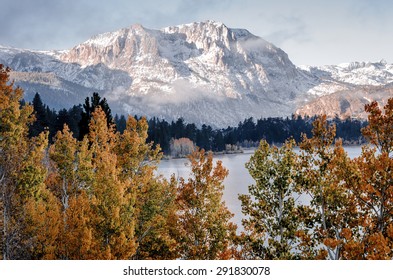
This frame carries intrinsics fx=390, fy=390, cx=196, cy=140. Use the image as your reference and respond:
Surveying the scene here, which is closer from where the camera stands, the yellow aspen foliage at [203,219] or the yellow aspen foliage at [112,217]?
the yellow aspen foliage at [112,217]

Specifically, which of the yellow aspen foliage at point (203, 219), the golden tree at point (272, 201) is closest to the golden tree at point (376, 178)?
the golden tree at point (272, 201)

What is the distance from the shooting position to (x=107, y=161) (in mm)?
18812

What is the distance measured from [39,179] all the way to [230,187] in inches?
2025

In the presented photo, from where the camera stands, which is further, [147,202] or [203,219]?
[203,219]

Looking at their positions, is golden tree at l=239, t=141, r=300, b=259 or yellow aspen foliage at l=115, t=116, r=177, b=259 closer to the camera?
golden tree at l=239, t=141, r=300, b=259

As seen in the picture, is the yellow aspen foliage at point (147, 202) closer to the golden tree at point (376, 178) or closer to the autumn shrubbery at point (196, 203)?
the autumn shrubbery at point (196, 203)

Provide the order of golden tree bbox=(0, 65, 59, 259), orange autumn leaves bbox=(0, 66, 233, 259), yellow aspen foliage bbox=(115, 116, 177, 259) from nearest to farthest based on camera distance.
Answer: orange autumn leaves bbox=(0, 66, 233, 259)
golden tree bbox=(0, 65, 59, 259)
yellow aspen foliage bbox=(115, 116, 177, 259)

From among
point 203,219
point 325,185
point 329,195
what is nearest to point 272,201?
point 325,185

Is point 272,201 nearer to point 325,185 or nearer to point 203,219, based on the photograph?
point 325,185

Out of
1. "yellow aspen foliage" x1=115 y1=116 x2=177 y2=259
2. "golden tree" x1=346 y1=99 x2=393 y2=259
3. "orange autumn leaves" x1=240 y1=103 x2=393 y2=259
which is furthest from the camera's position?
"yellow aspen foliage" x1=115 y1=116 x2=177 y2=259

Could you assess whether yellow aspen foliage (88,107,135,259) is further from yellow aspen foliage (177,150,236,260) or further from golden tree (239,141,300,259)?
golden tree (239,141,300,259)

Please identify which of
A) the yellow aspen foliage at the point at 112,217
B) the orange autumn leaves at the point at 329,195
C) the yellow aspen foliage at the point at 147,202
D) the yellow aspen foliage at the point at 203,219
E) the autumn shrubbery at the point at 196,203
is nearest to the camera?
the orange autumn leaves at the point at 329,195

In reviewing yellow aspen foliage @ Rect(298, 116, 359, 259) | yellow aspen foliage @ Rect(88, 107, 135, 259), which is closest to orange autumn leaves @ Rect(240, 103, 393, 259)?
yellow aspen foliage @ Rect(298, 116, 359, 259)

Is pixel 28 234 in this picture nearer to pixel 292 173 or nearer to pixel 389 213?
pixel 292 173
